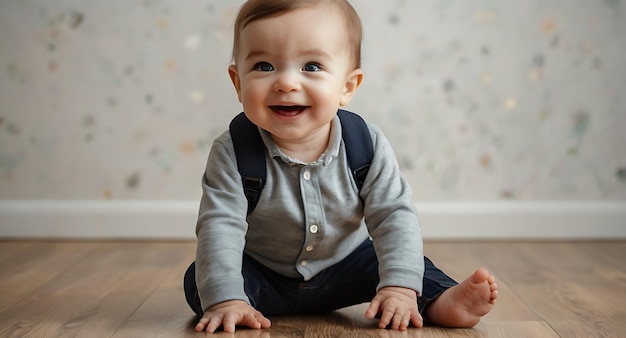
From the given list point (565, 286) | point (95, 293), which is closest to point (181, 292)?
point (95, 293)

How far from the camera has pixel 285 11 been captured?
48.3 inches

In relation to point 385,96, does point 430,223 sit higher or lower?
lower

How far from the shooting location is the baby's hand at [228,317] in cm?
121

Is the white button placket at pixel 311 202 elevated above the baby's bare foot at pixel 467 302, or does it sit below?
above

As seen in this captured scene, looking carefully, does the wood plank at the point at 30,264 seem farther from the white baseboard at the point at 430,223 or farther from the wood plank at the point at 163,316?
the wood plank at the point at 163,316

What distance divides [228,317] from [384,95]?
42.9 inches

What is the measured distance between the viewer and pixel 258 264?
1394 mm

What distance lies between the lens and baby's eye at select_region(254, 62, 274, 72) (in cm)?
125

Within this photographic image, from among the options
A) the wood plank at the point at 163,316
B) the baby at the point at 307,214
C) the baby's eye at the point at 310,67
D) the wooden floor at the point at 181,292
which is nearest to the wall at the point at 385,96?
the wooden floor at the point at 181,292

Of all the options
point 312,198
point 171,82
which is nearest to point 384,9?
point 171,82

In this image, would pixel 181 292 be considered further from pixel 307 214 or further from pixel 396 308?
pixel 396 308

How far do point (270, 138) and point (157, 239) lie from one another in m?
0.94

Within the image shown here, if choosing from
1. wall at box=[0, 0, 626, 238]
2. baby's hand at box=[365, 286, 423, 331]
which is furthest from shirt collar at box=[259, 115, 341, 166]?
wall at box=[0, 0, 626, 238]

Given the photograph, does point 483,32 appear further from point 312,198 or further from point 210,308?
point 210,308
